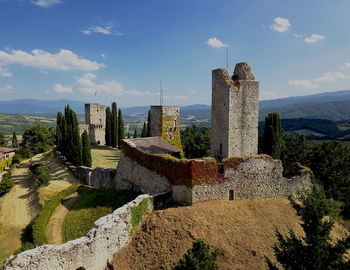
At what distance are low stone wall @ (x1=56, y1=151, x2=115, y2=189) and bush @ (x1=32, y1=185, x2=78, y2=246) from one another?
2628mm

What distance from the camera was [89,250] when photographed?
13.3 metres

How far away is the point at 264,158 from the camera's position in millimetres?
18484

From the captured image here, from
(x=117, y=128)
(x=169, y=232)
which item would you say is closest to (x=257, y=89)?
(x=169, y=232)

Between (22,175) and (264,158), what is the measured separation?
36885 mm

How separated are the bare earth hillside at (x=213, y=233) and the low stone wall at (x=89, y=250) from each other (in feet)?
2.56

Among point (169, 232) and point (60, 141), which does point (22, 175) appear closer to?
point (60, 141)

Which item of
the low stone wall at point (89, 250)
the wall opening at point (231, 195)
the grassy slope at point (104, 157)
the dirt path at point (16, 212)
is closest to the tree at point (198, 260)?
the low stone wall at point (89, 250)

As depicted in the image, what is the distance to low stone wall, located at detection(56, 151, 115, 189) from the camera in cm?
2778

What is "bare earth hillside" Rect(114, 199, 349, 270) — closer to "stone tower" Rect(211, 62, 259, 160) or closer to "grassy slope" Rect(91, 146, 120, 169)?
"stone tower" Rect(211, 62, 259, 160)

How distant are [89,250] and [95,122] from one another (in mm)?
51839

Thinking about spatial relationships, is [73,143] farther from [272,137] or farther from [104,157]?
[272,137]

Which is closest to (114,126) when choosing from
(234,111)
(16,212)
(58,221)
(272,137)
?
(16,212)

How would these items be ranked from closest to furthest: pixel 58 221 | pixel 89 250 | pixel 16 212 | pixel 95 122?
pixel 89 250
pixel 58 221
pixel 16 212
pixel 95 122

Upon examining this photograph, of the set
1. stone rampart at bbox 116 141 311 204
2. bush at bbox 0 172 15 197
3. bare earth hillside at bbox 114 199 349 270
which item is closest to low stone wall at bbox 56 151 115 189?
bush at bbox 0 172 15 197
